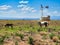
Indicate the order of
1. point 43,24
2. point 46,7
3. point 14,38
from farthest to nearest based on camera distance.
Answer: point 46,7 → point 43,24 → point 14,38

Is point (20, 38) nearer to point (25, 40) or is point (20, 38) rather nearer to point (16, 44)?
point (25, 40)

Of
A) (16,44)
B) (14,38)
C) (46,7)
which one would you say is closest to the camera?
(16,44)

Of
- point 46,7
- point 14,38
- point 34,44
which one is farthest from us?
point 46,7

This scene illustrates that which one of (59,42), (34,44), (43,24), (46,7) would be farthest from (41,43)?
(46,7)

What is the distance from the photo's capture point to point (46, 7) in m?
49.6

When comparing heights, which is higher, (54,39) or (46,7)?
(46,7)

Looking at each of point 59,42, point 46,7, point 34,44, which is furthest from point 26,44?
point 46,7

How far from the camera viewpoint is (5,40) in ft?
77.3

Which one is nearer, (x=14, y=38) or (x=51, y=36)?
(x=14, y=38)

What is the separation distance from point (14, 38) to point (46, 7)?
26.0m

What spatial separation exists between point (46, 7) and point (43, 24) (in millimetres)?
7526

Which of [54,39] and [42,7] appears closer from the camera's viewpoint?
[54,39]

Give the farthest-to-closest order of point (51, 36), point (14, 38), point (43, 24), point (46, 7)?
point (46, 7)
point (43, 24)
point (51, 36)
point (14, 38)

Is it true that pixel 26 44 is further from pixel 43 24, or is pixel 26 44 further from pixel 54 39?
pixel 43 24
